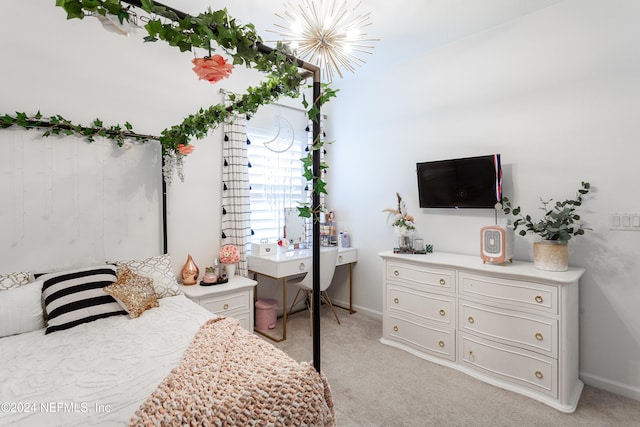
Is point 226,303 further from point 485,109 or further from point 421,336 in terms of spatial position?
point 485,109

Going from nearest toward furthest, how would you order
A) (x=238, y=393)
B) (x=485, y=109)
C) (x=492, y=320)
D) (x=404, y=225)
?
(x=238, y=393) < (x=492, y=320) < (x=485, y=109) < (x=404, y=225)

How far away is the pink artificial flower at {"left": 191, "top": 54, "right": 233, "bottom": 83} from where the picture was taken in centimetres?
132

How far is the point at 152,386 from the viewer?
48.3 inches

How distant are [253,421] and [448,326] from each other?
2041 mm

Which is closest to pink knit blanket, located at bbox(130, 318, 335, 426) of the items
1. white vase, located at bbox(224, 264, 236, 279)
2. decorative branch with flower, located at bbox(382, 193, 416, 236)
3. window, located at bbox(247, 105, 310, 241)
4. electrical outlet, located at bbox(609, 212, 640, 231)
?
white vase, located at bbox(224, 264, 236, 279)

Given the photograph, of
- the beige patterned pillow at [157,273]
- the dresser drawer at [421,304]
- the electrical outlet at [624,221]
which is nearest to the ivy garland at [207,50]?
the beige patterned pillow at [157,273]

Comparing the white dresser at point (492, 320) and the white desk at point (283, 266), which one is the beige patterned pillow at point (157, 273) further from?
the white dresser at point (492, 320)

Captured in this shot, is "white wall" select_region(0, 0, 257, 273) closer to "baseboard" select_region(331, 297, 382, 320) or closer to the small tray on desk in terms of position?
the small tray on desk

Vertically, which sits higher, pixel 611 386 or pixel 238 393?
pixel 238 393

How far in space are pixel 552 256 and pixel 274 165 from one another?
279 centimetres

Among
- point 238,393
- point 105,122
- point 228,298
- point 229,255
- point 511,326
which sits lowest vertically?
point 511,326

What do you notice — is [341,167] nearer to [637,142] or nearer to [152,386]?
[637,142]

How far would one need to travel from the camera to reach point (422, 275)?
2.78m

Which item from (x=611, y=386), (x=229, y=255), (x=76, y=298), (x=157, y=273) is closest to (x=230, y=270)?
(x=229, y=255)
